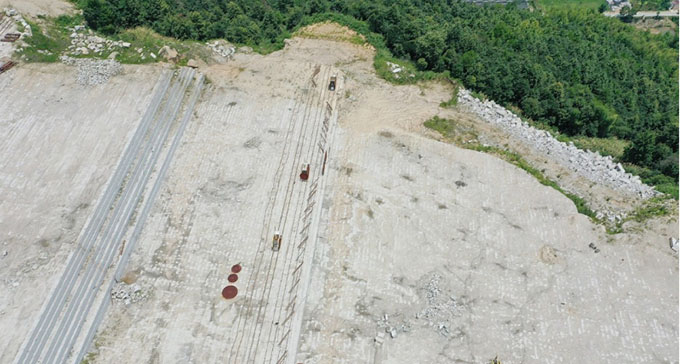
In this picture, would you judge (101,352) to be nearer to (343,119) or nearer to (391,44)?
(343,119)

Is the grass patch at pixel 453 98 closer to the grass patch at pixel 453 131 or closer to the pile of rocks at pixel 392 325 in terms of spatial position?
the grass patch at pixel 453 131

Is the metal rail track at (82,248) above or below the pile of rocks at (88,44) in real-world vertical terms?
below

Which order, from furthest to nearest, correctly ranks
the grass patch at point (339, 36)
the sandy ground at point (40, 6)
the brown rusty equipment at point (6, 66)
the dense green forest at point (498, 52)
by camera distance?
the grass patch at point (339, 36) < the sandy ground at point (40, 6) < the dense green forest at point (498, 52) < the brown rusty equipment at point (6, 66)

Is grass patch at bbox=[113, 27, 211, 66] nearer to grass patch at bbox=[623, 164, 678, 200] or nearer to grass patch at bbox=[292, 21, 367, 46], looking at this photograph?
grass patch at bbox=[292, 21, 367, 46]

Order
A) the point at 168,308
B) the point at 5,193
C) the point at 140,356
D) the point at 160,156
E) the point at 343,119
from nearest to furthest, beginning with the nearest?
the point at 140,356, the point at 168,308, the point at 5,193, the point at 160,156, the point at 343,119

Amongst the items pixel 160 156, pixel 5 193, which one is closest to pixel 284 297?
pixel 160 156

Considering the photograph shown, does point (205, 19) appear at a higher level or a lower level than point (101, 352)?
higher

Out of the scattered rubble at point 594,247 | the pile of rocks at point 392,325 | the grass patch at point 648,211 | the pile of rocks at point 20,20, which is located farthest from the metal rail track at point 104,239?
the grass patch at point 648,211
